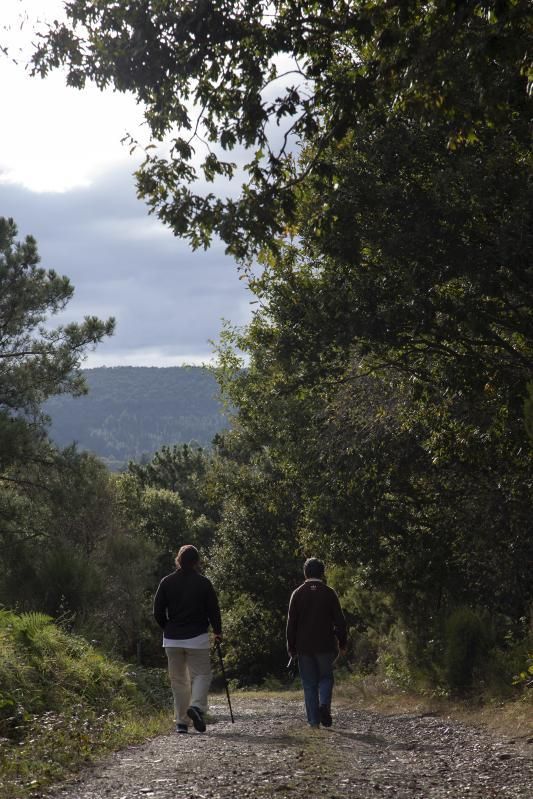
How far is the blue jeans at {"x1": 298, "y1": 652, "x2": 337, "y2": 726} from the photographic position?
1270 centimetres

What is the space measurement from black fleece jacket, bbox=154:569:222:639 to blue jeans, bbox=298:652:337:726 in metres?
1.25

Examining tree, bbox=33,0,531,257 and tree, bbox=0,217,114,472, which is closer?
tree, bbox=33,0,531,257

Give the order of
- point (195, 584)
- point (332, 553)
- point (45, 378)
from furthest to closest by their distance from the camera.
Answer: point (45, 378) → point (332, 553) → point (195, 584)

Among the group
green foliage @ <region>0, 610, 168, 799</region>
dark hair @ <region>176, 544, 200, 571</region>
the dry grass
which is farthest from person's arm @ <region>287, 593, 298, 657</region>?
the dry grass

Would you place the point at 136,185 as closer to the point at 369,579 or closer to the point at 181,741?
the point at 181,741

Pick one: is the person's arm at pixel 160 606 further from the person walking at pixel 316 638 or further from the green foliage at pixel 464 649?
the green foliage at pixel 464 649

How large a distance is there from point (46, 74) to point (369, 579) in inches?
529

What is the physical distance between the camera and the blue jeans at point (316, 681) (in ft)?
41.7

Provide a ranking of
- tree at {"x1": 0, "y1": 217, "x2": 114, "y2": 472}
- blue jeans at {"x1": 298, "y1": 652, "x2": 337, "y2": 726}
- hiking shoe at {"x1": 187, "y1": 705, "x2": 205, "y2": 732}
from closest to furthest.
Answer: hiking shoe at {"x1": 187, "y1": 705, "x2": 205, "y2": 732} < blue jeans at {"x1": 298, "y1": 652, "x2": 337, "y2": 726} < tree at {"x1": 0, "y1": 217, "x2": 114, "y2": 472}

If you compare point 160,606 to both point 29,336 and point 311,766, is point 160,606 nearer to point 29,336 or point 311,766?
point 311,766

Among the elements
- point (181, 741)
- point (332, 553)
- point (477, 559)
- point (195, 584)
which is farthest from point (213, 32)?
point (332, 553)

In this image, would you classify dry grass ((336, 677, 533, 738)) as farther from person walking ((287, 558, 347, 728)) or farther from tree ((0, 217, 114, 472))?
tree ((0, 217, 114, 472))

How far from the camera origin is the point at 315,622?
12.9 meters

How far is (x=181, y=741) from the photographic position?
35.8 feet
